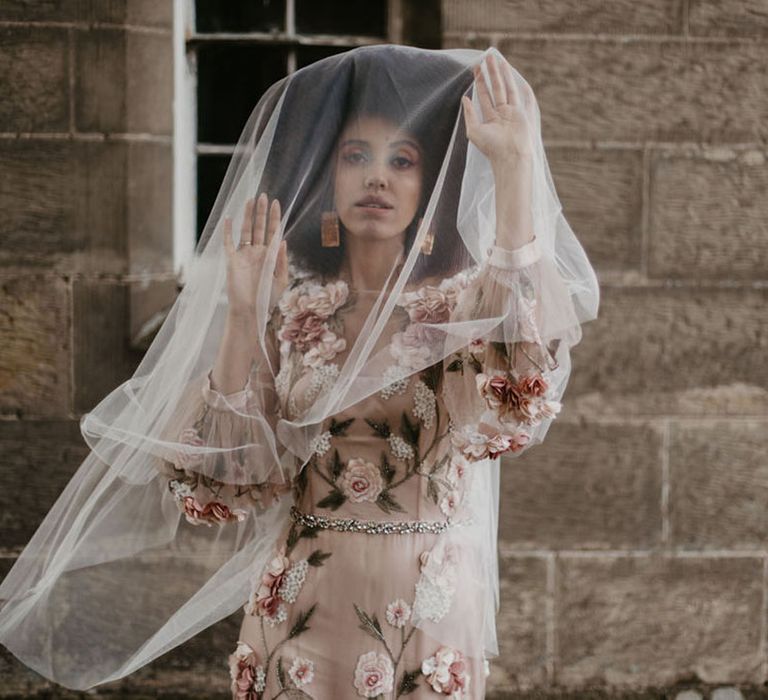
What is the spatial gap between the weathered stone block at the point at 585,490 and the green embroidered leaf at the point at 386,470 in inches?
60.4

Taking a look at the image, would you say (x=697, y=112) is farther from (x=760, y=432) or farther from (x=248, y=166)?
(x=248, y=166)

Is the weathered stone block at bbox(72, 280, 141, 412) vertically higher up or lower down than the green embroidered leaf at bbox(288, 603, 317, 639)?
higher up

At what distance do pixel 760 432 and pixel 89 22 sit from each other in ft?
8.86

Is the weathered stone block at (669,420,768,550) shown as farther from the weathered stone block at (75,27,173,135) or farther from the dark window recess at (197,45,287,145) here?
the weathered stone block at (75,27,173,135)

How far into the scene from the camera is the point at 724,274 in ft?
11.7

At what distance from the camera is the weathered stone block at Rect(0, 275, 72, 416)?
3.53 metres

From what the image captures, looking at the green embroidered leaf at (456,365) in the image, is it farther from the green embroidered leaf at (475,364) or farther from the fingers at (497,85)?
the fingers at (497,85)

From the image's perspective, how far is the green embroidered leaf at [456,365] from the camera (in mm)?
2049

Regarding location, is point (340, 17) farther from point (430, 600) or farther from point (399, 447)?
point (430, 600)

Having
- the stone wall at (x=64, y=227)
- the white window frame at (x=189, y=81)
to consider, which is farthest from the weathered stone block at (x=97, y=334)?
the white window frame at (x=189, y=81)

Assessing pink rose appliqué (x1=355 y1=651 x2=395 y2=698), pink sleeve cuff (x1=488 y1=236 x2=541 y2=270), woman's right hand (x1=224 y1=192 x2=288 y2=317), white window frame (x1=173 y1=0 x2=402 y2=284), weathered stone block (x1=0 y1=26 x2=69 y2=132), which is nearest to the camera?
pink sleeve cuff (x1=488 y1=236 x2=541 y2=270)

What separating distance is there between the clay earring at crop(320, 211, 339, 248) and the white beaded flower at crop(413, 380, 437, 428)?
36cm

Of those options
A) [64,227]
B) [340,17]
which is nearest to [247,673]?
[64,227]

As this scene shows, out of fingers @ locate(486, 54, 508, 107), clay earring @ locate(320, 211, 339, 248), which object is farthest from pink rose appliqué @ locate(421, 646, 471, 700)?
fingers @ locate(486, 54, 508, 107)
